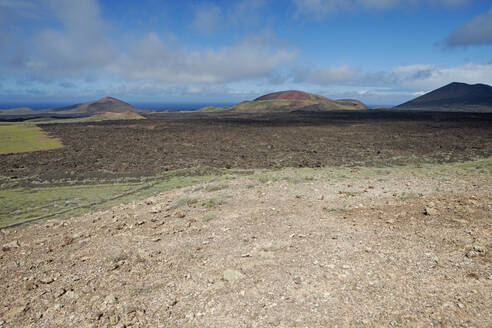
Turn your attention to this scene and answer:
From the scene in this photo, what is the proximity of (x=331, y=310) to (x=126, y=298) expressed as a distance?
124 inches

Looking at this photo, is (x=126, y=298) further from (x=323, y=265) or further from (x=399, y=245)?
(x=399, y=245)

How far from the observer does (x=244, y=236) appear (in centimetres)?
707

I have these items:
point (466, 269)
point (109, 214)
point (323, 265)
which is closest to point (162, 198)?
point (109, 214)

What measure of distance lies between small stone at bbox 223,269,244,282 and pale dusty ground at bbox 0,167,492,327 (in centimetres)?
2

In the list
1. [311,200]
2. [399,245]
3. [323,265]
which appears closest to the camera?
[323,265]

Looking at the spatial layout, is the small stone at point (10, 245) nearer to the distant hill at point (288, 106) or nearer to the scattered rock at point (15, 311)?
the scattered rock at point (15, 311)

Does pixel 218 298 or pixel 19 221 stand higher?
pixel 218 298

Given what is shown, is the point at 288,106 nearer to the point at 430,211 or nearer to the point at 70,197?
the point at 70,197

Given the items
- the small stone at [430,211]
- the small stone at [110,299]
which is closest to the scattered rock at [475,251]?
the small stone at [430,211]

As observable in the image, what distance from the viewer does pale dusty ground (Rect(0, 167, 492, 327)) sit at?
435 cm

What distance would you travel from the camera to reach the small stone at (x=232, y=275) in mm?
5273

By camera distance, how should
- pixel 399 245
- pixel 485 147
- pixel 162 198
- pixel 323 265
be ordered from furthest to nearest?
pixel 485 147 → pixel 162 198 → pixel 399 245 → pixel 323 265

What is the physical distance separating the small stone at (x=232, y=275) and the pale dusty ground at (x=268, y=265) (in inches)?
0.9

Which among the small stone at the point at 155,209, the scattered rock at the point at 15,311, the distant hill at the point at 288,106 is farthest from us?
the distant hill at the point at 288,106
